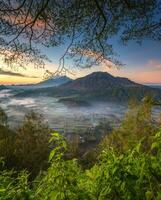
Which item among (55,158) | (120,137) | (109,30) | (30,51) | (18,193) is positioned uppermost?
(109,30)

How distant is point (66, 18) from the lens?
7.52 meters

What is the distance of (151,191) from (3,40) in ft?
17.7

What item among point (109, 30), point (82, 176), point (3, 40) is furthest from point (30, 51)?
point (82, 176)

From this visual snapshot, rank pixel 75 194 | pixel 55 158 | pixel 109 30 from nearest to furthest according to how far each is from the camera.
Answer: pixel 75 194 < pixel 55 158 < pixel 109 30

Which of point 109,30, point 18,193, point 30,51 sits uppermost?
point 109,30

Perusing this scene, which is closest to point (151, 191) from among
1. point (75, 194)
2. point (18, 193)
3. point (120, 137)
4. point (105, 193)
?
point (105, 193)

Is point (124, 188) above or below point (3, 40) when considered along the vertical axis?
below

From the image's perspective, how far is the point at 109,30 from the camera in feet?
26.3

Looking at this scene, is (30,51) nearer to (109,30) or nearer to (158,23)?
(109,30)

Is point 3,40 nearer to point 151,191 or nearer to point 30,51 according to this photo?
point 30,51

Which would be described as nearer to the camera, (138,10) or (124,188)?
(124,188)

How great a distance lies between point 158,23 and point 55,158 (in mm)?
5390

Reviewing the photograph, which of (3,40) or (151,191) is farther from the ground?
(3,40)

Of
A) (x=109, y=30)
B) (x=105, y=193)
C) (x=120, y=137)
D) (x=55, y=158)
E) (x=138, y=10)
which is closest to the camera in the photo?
(x=105, y=193)
